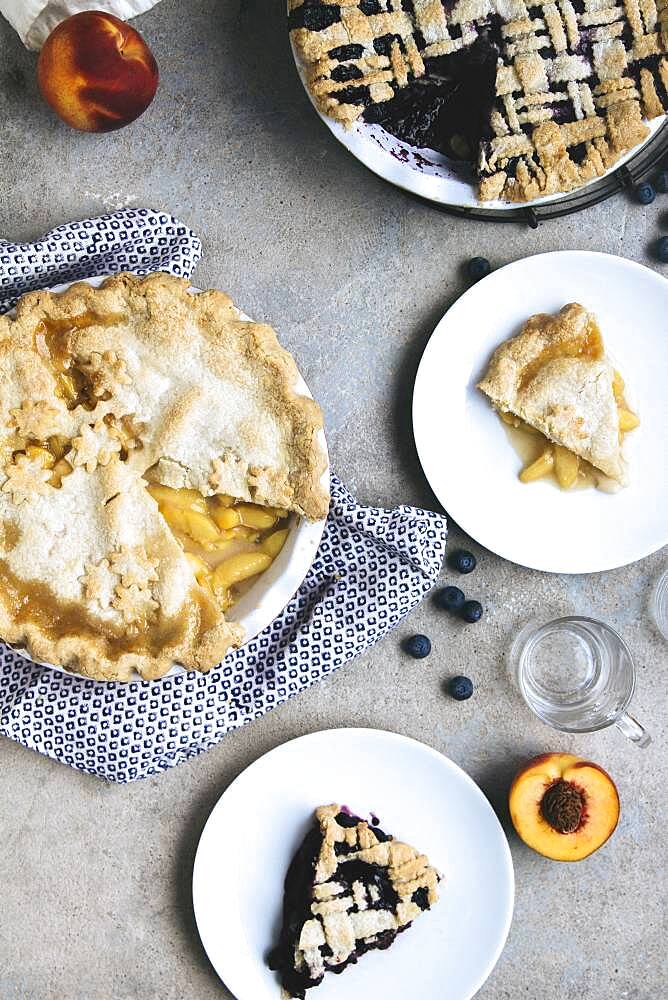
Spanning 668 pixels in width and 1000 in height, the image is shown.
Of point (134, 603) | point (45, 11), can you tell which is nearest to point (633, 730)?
point (134, 603)

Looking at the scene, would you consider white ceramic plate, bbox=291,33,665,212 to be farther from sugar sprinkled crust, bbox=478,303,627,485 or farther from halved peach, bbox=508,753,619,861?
halved peach, bbox=508,753,619,861

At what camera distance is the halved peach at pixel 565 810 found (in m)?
2.08

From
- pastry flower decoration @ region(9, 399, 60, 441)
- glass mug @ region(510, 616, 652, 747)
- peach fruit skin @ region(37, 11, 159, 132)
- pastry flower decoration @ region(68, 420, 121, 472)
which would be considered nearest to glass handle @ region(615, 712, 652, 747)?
glass mug @ region(510, 616, 652, 747)

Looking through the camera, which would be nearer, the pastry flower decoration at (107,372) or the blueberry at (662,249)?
the pastry flower decoration at (107,372)

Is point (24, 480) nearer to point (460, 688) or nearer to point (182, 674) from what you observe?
point (182, 674)

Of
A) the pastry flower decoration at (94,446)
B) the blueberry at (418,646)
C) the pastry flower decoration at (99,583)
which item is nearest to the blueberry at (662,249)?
the blueberry at (418,646)

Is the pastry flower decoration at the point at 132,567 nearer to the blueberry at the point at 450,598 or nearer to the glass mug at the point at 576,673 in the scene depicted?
the blueberry at the point at 450,598

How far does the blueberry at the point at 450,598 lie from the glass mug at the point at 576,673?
17 centimetres

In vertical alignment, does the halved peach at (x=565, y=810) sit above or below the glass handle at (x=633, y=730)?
below

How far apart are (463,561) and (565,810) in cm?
58

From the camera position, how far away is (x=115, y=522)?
180cm

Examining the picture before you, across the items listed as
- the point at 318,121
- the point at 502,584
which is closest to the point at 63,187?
the point at 318,121

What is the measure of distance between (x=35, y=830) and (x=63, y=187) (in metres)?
1.48

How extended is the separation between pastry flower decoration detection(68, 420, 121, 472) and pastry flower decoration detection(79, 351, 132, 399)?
0.06 metres
